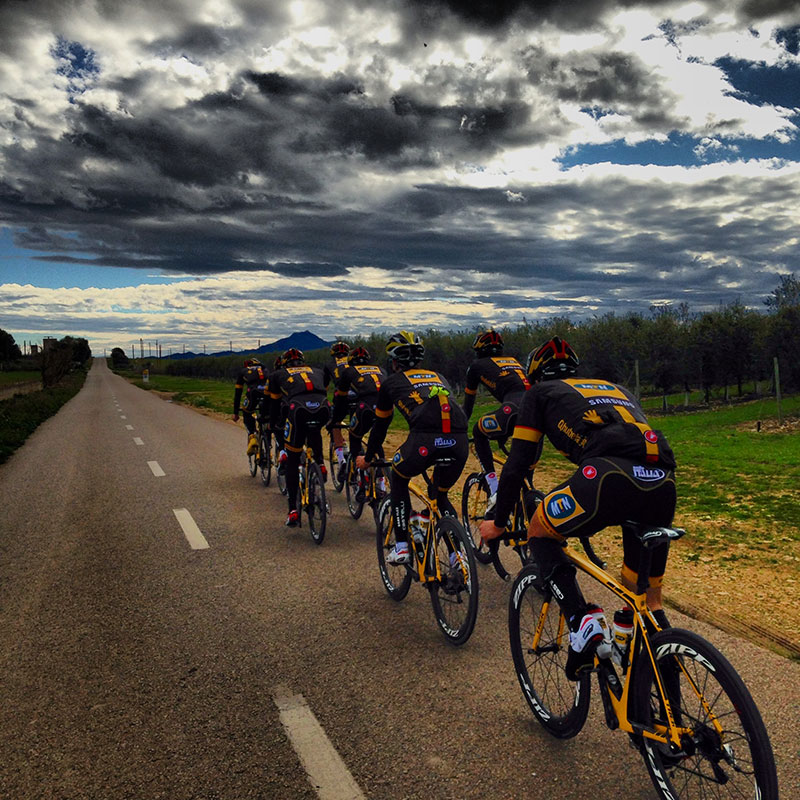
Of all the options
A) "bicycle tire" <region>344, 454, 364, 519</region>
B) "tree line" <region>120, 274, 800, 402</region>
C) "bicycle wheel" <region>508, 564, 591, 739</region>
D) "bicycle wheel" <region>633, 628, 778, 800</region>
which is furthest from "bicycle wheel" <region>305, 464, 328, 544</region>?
"tree line" <region>120, 274, 800, 402</region>

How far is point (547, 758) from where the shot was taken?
125 inches

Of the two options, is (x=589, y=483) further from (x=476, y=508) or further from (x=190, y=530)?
(x=190, y=530)

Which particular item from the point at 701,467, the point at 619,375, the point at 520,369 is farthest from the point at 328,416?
the point at 619,375

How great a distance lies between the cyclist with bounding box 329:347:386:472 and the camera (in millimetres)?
8148

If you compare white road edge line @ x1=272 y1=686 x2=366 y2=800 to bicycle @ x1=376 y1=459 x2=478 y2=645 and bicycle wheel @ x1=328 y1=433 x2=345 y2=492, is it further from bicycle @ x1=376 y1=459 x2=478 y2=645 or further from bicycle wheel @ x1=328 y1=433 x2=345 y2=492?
bicycle wheel @ x1=328 y1=433 x2=345 y2=492

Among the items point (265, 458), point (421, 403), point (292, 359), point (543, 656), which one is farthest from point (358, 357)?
point (543, 656)

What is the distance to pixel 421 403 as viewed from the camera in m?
5.20

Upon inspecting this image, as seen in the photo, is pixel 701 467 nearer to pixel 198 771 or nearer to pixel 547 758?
pixel 547 758

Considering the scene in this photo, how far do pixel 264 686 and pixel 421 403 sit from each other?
245cm

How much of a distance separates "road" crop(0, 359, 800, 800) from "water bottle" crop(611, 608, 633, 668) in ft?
2.17

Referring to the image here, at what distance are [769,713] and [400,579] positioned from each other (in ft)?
9.43

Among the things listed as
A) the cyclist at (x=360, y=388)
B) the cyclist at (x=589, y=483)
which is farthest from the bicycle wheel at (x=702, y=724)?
the cyclist at (x=360, y=388)

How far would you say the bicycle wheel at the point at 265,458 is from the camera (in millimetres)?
11133

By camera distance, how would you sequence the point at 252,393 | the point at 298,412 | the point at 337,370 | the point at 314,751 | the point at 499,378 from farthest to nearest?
the point at 252,393, the point at 337,370, the point at 298,412, the point at 499,378, the point at 314,751
